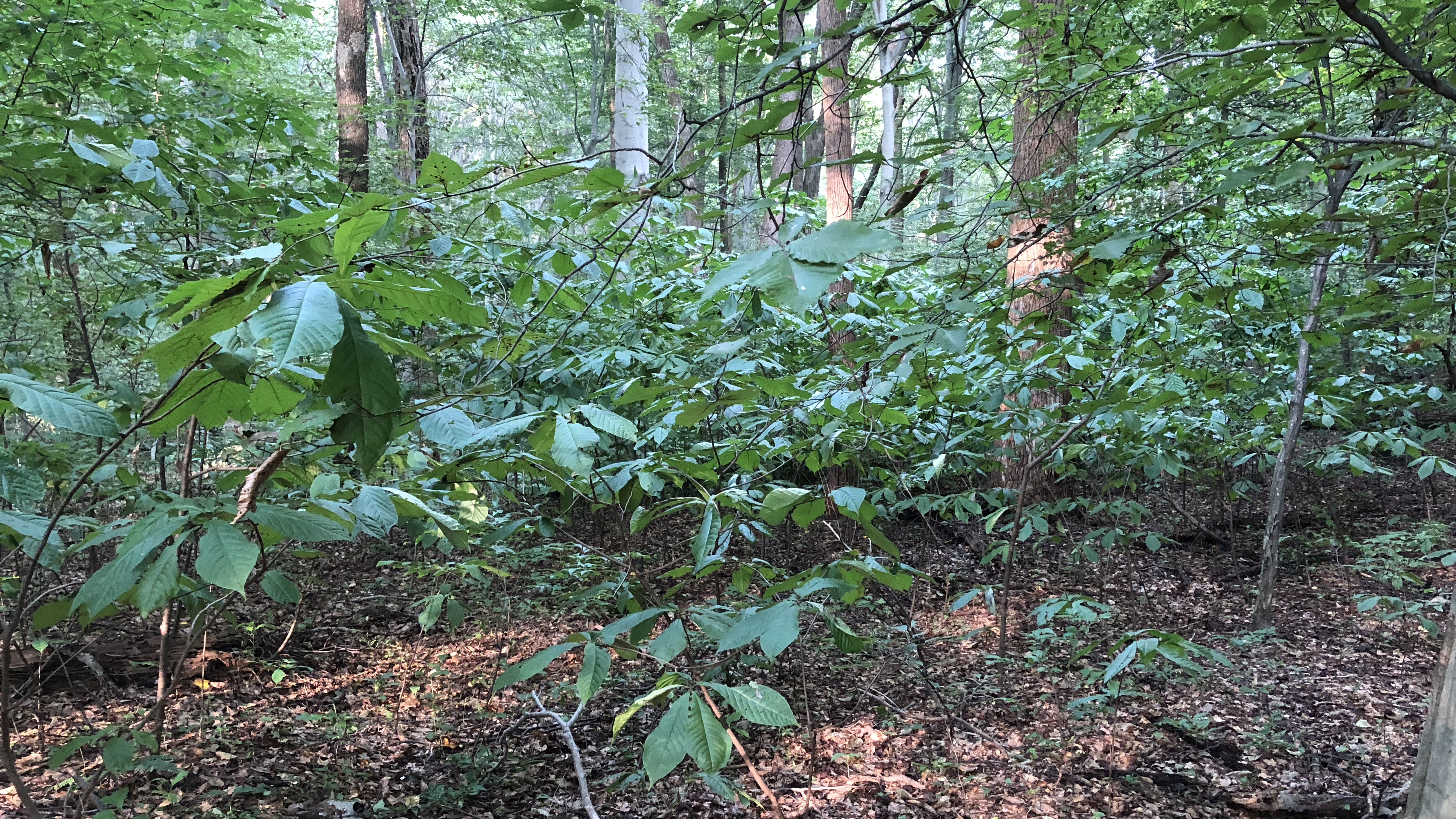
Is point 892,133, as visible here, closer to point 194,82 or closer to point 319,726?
point 194,82

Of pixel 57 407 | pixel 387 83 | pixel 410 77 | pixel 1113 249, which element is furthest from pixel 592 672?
pixel 387 83

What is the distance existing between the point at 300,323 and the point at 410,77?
7763 millimetres

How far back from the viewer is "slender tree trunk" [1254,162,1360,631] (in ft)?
12.5

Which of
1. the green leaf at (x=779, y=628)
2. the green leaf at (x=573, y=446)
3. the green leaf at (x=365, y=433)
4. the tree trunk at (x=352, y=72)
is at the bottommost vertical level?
the green leaf at (x=779, y=628)

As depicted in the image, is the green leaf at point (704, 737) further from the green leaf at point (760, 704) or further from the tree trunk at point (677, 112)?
the tree trunk at point (677, 112)

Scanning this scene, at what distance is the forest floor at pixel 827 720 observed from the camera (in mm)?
3029

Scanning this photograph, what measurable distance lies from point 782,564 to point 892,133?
9749mm

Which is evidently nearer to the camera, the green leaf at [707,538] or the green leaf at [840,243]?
the green leaf at [840,243]

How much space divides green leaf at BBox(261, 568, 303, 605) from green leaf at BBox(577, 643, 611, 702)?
0.73m

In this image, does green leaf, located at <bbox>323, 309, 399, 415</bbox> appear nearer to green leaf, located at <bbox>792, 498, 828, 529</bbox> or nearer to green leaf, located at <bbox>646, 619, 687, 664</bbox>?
green leaf, located at <bbox>646, 619, 687, 664</bbox>

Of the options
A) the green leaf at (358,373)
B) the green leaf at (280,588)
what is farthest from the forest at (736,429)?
the green leaf at (280,588)

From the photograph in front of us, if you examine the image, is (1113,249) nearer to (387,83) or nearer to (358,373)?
(358,373)

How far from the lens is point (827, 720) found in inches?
149

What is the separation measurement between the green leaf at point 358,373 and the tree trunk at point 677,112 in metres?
0.57
